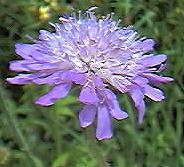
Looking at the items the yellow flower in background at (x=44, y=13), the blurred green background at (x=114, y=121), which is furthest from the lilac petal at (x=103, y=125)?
the yellow flower in background at (x=44, y=13)

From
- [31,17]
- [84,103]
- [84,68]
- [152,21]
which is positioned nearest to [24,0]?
[31,17]

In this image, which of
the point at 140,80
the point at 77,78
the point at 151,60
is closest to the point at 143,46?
the point at 151,60

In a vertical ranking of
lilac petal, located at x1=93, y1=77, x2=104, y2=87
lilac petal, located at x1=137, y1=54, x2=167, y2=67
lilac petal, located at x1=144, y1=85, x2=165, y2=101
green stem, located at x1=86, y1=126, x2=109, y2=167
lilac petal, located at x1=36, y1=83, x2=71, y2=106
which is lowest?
green stem, located at x1=86, y1=126, x2=109, y2=167

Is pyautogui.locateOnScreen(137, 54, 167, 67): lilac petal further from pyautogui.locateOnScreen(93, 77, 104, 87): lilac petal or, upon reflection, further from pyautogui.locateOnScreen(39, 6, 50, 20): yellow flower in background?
pyautogui.locateOnScreen(39, 6, 50, 20): yellow flower in background

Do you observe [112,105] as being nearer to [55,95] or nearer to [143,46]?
[55,95]

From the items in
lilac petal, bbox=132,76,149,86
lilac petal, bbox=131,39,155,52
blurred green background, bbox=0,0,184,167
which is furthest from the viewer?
blurred green background, bbox=0,0,184,167

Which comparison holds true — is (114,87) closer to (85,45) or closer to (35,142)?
(85,45)

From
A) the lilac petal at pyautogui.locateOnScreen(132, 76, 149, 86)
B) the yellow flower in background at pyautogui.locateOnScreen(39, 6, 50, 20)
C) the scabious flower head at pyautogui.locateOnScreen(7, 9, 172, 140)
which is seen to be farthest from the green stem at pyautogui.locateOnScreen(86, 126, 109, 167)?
the yellow flower in background at pyautogui.locateOnScreen(39, 6, 50, 20)
